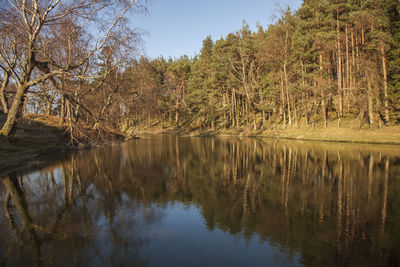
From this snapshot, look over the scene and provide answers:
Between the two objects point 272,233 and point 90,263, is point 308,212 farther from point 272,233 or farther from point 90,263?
point 90,263

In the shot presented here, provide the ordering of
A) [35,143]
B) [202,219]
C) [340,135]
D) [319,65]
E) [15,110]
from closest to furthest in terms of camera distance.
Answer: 1. [202,219]
2. [15,110]
3. [35,143]
4. [340,135]
5. [319,65]

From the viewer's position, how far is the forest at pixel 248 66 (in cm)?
1747

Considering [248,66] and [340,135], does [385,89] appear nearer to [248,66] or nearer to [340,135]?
[340,135]

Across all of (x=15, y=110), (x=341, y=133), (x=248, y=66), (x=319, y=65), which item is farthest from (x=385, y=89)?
(x=15, y=110)

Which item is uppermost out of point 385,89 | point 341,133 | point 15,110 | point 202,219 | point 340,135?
→ point 385,89

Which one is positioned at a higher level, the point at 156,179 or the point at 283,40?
the point at 283,40

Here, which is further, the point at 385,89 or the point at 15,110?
the point at 385,89

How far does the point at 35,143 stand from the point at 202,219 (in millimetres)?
21346

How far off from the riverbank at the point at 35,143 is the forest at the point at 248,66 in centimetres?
139

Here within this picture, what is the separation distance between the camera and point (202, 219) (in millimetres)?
8141

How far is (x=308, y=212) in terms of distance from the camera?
8367mm

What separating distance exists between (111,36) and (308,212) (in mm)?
16515

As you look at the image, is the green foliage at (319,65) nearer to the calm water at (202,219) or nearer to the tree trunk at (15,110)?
the calm water at (202,219)

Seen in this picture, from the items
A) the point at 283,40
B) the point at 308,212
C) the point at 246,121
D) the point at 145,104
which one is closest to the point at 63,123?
the point at 145,104
